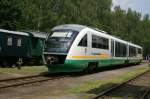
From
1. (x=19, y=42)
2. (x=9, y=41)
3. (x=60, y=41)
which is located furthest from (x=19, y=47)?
(x=60, y=41)

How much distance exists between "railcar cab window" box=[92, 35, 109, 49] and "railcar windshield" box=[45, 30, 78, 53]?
2.91 meters

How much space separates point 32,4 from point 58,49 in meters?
37.3

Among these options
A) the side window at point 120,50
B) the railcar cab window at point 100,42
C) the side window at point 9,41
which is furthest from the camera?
the side window at point 120,50

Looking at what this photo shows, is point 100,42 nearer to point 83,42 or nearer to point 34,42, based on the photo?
point 83,42

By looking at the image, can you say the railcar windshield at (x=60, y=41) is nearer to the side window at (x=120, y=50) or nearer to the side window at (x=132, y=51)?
the side window at (x=120, y=50)

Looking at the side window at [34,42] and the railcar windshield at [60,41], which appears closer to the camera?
the railcar windshield at [60,41]

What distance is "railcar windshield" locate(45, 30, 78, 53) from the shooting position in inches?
861

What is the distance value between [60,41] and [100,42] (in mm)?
5490

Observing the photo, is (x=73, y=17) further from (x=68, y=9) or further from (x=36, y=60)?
(x=36, y=60)

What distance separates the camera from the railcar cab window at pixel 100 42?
996 inches

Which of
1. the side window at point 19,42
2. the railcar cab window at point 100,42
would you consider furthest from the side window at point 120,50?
the side window at point 19,42

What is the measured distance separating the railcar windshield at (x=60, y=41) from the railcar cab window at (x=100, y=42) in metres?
2.91

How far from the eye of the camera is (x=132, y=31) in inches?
4296

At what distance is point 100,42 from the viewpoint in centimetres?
2695
